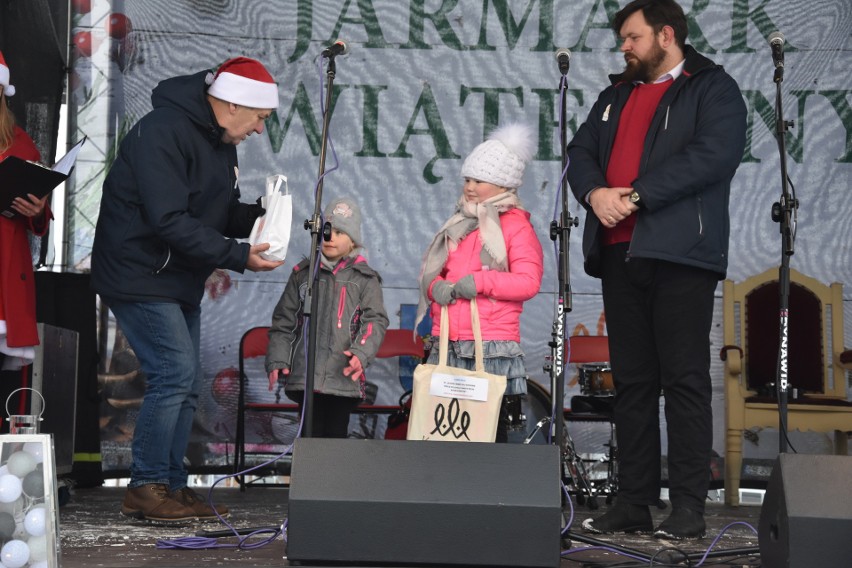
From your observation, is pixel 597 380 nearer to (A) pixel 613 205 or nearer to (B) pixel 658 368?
(B) pixel 658 368

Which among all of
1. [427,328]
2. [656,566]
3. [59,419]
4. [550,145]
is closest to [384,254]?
[427,328]

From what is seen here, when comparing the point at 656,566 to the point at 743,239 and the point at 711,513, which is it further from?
the point at 743,239

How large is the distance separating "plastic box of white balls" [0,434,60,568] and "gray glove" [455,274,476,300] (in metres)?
1.98

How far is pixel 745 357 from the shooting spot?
5.81 metres

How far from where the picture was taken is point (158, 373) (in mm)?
3949

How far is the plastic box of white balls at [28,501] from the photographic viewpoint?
2467 millimetres

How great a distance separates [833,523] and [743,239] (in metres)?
3.63

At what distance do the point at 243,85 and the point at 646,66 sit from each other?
56.4 inches

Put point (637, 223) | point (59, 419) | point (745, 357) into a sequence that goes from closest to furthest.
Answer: point (637, 223), point (59, 419), point (745, 357)

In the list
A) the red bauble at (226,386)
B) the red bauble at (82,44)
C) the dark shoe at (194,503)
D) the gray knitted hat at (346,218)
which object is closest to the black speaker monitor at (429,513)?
the dark shoe at (194,503)

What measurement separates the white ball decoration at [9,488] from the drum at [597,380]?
3.43 metres

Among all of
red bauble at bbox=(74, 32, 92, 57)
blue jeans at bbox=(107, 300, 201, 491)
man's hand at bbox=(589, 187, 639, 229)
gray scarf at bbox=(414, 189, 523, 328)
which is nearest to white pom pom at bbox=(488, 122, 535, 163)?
gray scarf at bbox=(414, 189, 523, 328)

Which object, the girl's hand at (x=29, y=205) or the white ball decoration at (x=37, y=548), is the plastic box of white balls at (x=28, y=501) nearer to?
the white ball decoration at (x=37, y=548)

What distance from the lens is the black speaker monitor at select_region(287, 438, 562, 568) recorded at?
273cm
